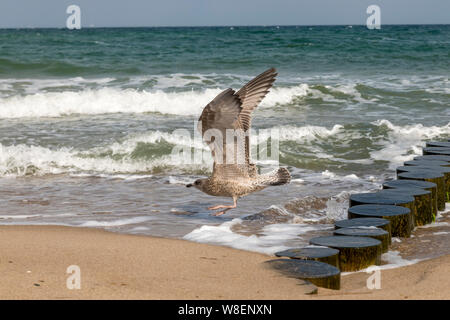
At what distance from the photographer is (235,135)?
571cm

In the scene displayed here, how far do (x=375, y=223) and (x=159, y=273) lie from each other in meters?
1.85

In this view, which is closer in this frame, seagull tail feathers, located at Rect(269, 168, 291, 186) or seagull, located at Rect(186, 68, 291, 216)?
seagull, located at Rect(186, 68, 291, 216)

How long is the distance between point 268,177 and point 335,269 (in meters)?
2.07

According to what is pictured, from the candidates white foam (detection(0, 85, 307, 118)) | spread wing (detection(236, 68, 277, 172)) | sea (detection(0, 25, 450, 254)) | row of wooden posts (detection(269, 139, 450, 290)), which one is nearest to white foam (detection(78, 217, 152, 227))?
sea (detection(0, 25, 450, 254))

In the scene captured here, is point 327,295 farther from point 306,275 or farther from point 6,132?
point 6,132

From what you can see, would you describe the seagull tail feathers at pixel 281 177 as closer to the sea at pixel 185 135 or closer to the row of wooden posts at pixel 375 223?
the sea at pixel 185 135

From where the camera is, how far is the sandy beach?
12.6 feet

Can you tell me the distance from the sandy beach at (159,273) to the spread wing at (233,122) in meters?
0.89

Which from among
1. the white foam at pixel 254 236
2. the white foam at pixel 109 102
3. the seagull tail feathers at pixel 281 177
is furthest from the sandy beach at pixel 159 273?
the white foam at pixel 109 102

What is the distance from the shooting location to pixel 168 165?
9883 mm

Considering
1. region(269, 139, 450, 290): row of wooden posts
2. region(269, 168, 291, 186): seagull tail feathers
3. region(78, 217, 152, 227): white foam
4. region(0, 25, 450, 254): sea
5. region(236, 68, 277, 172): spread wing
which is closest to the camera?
region(269, 139, 450, 290): row of wooden posts

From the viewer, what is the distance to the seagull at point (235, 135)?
17.8 ft

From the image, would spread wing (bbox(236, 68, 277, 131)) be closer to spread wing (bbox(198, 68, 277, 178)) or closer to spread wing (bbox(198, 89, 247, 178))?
spread wing (bbox(198, 68, 277, 178))

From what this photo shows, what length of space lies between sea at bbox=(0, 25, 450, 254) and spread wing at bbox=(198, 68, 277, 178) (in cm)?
59
